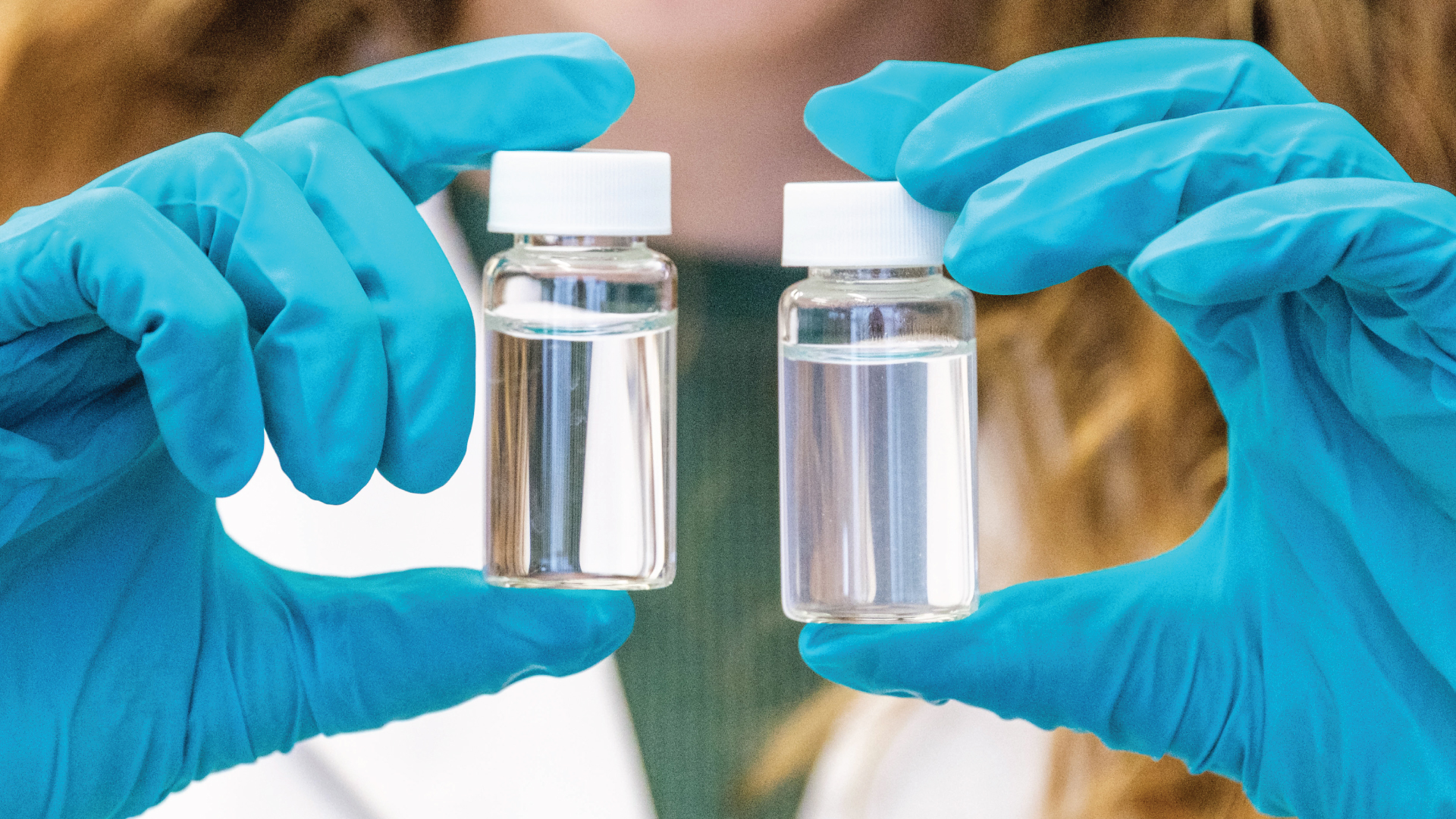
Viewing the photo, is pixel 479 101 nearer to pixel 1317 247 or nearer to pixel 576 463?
pixel 576 463

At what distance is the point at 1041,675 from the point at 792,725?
19.0 inches

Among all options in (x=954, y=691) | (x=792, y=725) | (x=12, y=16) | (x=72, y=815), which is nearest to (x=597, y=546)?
(x=954, y=691)

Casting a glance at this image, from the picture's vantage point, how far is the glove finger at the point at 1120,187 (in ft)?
2.48

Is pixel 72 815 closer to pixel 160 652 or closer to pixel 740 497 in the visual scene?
pixel 160 652

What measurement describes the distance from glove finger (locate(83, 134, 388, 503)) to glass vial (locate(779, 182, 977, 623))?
0.34m

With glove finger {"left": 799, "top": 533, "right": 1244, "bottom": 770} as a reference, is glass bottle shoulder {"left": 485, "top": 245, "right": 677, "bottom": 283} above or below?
above

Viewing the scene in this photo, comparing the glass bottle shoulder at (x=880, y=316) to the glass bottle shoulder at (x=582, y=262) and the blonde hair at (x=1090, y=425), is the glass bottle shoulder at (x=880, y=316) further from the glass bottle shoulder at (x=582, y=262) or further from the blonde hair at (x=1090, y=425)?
the blonde hair at (x=1090, y=425)

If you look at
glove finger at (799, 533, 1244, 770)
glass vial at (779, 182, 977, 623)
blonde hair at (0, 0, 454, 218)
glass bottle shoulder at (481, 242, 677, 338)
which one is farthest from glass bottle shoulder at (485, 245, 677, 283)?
blonde hair at (0, 0, 454, 218)

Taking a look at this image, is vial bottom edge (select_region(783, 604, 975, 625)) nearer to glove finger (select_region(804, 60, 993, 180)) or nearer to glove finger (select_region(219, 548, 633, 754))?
glove finger (select_region(219, 548, 633, 754))

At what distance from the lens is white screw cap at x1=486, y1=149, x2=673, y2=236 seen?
2.52ft

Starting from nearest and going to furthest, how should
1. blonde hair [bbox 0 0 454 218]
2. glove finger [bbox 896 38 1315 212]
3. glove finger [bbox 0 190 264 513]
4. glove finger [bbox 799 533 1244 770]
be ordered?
glove finger [bbox 0 190 264 513] → glove finger [bbox 896 38 1315 212] → glove finger [bbox 799 533 1244 770] → blonde hair [bbox 0 0 454 218]

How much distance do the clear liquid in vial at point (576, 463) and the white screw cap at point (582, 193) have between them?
0.12 metres

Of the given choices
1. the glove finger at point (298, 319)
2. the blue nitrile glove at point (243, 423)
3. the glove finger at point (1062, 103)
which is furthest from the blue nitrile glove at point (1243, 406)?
the glove finger at point (298, 319)

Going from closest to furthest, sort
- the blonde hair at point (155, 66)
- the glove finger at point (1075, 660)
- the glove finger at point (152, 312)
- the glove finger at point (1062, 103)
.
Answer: the glove finger at point (152, 312)
the glove finger at point (1062, 103)
the glove finger at point (1075, 660)
the blonde hair at point (155, 66)
